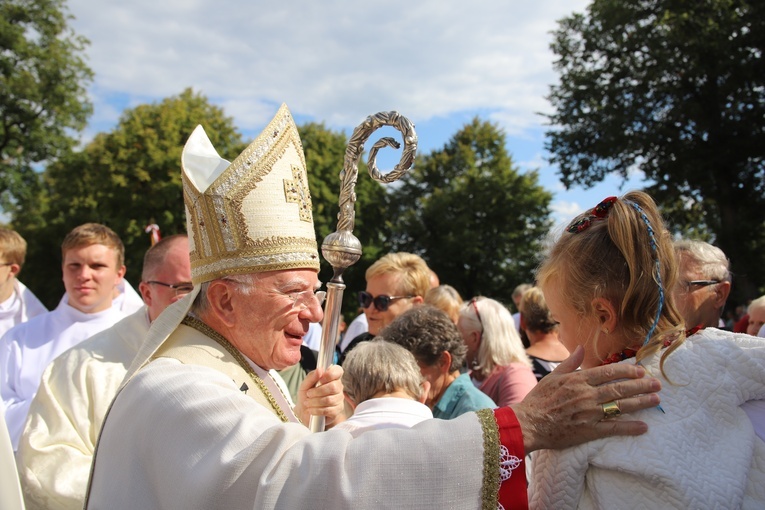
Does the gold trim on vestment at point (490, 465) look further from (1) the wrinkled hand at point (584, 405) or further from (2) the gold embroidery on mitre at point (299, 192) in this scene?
(2) the gold embroidery on mitre at point (299, 192)

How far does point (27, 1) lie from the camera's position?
2995 centimetres

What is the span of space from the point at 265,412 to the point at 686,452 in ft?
3.93

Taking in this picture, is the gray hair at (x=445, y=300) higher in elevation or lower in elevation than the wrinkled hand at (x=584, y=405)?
lower

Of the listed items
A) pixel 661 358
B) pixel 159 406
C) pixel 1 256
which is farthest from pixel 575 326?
pixel 1 256

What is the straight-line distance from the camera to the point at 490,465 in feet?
6.42

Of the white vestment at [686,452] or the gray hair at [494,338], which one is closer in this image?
the white vestment at [686,452]

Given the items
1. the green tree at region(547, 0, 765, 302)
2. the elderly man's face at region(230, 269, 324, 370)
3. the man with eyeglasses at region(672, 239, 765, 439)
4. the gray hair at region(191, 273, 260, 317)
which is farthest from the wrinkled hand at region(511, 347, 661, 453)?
the green tree at region(547, 0, 765, 302)

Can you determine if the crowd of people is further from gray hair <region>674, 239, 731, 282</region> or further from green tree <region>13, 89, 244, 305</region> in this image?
green tree <region>13, 89, 244, 305</region>

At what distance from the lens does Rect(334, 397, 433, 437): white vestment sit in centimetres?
284

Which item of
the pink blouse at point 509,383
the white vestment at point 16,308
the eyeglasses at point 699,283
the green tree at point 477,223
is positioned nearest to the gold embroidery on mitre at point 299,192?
the pink blouse at point 509,383

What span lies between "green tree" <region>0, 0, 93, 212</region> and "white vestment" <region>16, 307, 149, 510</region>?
1130 inches

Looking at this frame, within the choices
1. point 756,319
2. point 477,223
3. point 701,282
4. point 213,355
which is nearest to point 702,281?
point 701,282

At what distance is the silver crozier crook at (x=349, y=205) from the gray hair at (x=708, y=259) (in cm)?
236

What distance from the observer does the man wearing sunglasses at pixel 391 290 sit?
580cm
